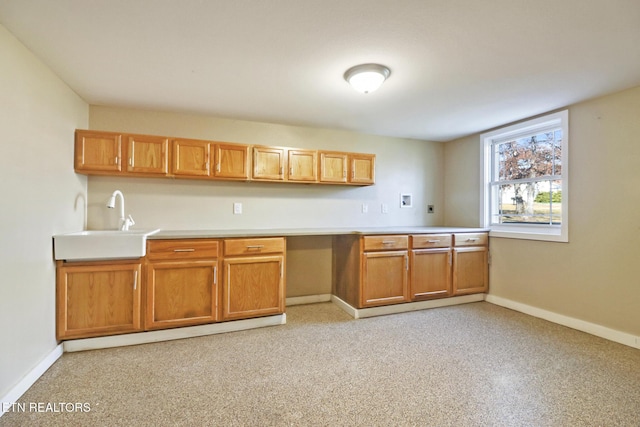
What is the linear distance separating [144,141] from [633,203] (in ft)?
13.9

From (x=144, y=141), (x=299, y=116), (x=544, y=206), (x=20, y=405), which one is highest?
(x=299, y=116)

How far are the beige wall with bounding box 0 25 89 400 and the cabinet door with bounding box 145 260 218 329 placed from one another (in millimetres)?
659

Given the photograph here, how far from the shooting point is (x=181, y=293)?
263 centimetres

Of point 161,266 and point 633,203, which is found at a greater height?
point 633,203

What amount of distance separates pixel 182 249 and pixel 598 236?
367cm

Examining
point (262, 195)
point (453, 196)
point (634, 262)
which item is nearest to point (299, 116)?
point (262, 195)

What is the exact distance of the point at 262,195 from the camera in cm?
352

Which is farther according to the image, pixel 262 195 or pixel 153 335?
pixel 262 195

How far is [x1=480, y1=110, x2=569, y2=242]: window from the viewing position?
3.07 m

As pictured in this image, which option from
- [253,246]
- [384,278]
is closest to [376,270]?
[384,278]

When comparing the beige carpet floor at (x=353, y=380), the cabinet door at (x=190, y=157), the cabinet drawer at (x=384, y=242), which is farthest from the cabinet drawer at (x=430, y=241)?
the cabinet door at (x=190, y=157)

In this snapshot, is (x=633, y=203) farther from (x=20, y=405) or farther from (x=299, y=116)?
(x=20, y=405)

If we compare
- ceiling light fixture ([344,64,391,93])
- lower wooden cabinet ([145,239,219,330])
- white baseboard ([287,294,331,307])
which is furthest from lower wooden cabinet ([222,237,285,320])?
ceiling light fixture ([344,64,391,93])

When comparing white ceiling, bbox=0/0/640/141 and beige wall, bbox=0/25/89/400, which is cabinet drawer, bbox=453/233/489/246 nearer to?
white ceiling, bbox=0/0/640/141
